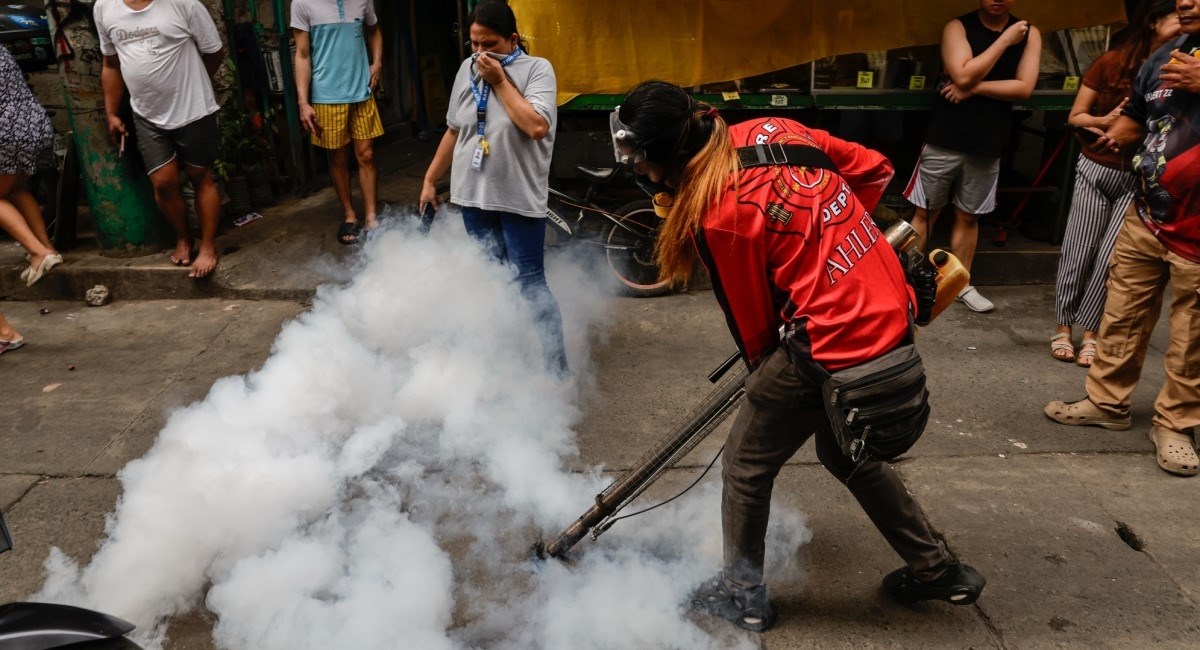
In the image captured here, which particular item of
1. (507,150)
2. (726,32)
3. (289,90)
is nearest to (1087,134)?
(726,32)

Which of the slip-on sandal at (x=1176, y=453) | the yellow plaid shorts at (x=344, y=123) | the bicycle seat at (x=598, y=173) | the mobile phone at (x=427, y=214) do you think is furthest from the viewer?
the yellow plaid shorts at (x=344, y=123)

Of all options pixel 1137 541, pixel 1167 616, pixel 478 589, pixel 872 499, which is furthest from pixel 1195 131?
pixel 478 589

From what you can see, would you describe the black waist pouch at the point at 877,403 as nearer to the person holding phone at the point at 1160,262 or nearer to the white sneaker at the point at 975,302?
the person holding phone at the point at 1160,262

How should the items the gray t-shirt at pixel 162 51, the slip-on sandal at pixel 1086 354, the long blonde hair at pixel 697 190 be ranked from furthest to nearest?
the gray t-shirt at pixel 162 51 → the slip-on sandal at pixel 1086 354 → the long blonde hair at pixel 697 190

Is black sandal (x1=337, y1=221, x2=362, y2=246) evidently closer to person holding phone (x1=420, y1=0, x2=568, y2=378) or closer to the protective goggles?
person holding phone (x1=420, y1=0, x2=568, y2=378)

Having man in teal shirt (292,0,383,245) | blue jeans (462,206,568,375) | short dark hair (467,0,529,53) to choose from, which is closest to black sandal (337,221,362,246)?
man in teal shirt (292,0,383,245)

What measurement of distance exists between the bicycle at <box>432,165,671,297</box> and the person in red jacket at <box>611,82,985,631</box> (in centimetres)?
293

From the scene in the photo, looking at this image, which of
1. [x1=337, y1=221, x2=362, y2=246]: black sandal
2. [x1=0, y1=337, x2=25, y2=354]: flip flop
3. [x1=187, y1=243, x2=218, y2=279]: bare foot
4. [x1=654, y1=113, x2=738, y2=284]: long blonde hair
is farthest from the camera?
[x1=337, y1=221, x2=362, y2=246]: black sandal

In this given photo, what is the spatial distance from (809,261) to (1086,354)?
3183mm

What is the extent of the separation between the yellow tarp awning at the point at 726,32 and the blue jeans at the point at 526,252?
174cm

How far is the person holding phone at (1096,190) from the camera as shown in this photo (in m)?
4.53

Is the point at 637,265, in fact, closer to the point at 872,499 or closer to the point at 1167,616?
the point at 872,499

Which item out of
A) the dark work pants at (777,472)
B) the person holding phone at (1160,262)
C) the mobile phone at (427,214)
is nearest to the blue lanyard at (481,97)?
the mobile phone at (427,214)

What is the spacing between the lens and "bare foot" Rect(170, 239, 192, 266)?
19.3 ft
